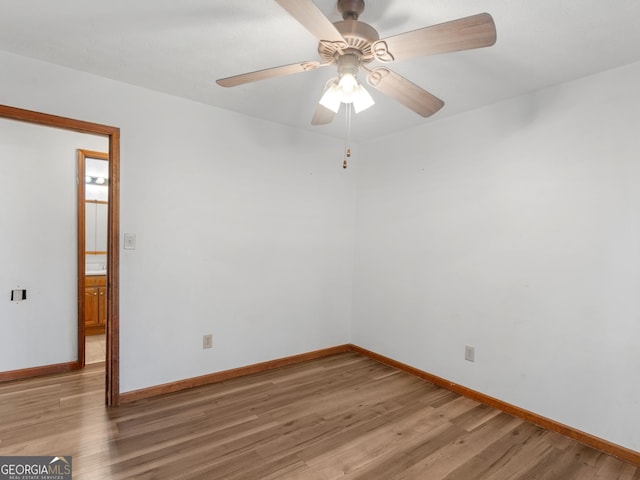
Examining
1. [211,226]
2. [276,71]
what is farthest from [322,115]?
[211,226]

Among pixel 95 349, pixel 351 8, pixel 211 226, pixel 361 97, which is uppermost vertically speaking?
pixel 351 8

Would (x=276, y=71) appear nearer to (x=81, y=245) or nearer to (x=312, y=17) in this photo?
(x=312, y=17)

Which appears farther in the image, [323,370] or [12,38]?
[323,370]

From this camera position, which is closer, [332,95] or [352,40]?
[352,40]

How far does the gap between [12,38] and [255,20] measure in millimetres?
1452

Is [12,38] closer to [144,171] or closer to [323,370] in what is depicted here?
[144,171]

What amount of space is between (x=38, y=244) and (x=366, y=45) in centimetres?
332

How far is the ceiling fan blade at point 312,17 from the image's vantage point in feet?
3.84

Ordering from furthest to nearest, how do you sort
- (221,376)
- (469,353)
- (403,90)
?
(221,376) < (469,353) < (403,90)

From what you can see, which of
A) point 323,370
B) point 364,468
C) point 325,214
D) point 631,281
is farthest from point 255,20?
point 323,370

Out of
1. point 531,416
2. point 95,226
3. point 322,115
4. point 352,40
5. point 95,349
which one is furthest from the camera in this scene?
point 95,226

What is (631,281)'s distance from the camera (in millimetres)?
2068

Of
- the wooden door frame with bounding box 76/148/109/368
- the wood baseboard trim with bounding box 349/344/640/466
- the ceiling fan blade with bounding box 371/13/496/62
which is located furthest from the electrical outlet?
the wooden door frame with bounding box 76/148/109/368

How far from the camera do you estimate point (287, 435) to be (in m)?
2.22
